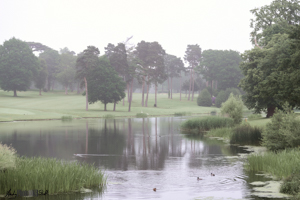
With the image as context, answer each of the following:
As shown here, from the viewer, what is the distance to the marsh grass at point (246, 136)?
28.6m

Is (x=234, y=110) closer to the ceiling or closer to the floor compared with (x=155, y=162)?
closer to the ceiling

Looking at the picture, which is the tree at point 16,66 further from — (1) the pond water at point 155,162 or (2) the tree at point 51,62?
(1) the pond water at point 155,162

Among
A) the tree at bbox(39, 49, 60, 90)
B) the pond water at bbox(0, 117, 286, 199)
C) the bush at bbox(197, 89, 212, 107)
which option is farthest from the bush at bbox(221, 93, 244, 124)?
the tree at bbox(39, 49, 60, 90)

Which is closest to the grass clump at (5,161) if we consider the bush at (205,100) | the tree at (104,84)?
the tree at (104,84)

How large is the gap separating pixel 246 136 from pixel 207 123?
10999 millimetres

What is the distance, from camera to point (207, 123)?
131 feet

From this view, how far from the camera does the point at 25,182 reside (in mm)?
12656

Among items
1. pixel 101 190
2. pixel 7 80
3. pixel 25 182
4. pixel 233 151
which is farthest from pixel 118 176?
pixel 7 80

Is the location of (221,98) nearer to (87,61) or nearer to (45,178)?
(87,61)

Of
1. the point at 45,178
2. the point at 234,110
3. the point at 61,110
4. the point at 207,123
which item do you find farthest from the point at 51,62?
the point at 45,178

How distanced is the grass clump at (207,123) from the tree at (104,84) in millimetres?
42460

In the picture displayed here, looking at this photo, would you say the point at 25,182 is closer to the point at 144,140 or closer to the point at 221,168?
the point at 221,168

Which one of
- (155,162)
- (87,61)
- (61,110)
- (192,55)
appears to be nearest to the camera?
(155,162)

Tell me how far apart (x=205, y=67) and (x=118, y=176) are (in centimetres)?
11547
